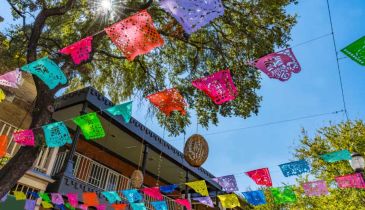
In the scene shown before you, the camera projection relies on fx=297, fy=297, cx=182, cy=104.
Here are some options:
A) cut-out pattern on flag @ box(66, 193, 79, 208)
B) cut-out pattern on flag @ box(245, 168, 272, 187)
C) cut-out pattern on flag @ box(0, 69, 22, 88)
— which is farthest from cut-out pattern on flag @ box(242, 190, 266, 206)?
cut-out pattern on flag @ box(0, 69, 22, 88)

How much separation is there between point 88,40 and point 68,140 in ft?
8.21

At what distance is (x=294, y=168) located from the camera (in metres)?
8.59

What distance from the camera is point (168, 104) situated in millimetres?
8023

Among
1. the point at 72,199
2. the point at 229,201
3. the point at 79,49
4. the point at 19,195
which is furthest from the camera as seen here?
the point at 229,201

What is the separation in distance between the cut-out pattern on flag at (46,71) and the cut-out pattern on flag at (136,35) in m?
1.49

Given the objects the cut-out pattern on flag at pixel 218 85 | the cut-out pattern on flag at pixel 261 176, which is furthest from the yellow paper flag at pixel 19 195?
the cut-out pattern on flag at pixel 261 176

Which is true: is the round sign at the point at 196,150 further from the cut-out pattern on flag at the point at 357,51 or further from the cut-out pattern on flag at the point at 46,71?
the cut-out pattern on flag at the point at 357,51

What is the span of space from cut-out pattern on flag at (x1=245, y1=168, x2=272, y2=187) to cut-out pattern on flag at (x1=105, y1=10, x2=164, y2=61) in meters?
5.67

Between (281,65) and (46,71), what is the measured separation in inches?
189

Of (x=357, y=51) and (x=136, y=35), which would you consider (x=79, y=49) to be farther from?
(x=357, y=51)

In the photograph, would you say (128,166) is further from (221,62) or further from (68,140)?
(68,140)

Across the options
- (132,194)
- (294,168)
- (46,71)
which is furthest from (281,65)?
(132,194)

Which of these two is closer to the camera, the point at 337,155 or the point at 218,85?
the point at 218,85

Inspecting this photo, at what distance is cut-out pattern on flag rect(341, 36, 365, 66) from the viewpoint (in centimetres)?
486
